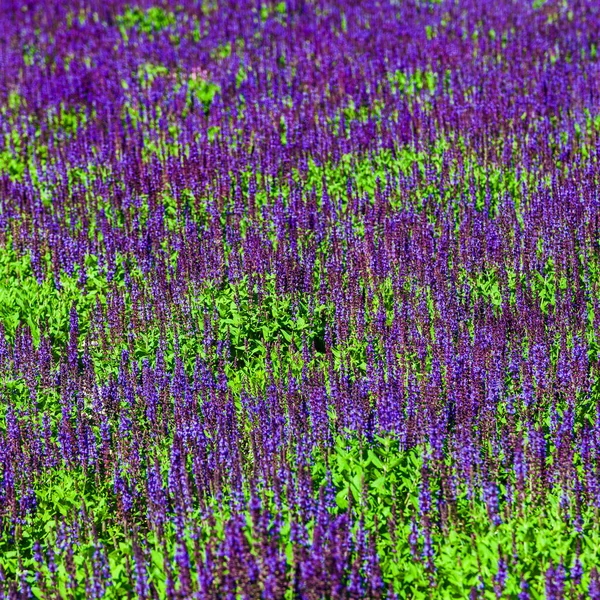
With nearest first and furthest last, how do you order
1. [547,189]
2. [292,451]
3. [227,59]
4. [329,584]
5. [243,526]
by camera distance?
Result: [329,584], [243,526], [292,451], [547,189], [227,59]

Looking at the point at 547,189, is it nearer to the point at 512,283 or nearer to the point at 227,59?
the point at 512,283

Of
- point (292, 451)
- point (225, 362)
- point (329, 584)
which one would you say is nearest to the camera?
point (329, 584)

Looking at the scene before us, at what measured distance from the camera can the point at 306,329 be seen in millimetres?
7055

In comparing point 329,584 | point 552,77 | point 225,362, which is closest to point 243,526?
point 329,584

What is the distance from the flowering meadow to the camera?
4734 millimetres

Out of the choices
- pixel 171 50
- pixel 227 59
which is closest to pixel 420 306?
Answer: pixel 227 59

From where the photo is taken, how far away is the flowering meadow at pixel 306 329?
473 centimetres

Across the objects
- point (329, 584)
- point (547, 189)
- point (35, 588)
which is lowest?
point (35, 588)

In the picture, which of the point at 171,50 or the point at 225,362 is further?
the point at 171,50

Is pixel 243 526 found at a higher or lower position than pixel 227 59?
lower

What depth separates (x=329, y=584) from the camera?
4.22 metres

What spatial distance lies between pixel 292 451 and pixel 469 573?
4.21ft

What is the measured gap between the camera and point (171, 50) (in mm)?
14117

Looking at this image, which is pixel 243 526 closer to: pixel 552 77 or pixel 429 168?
pixel 429 168
